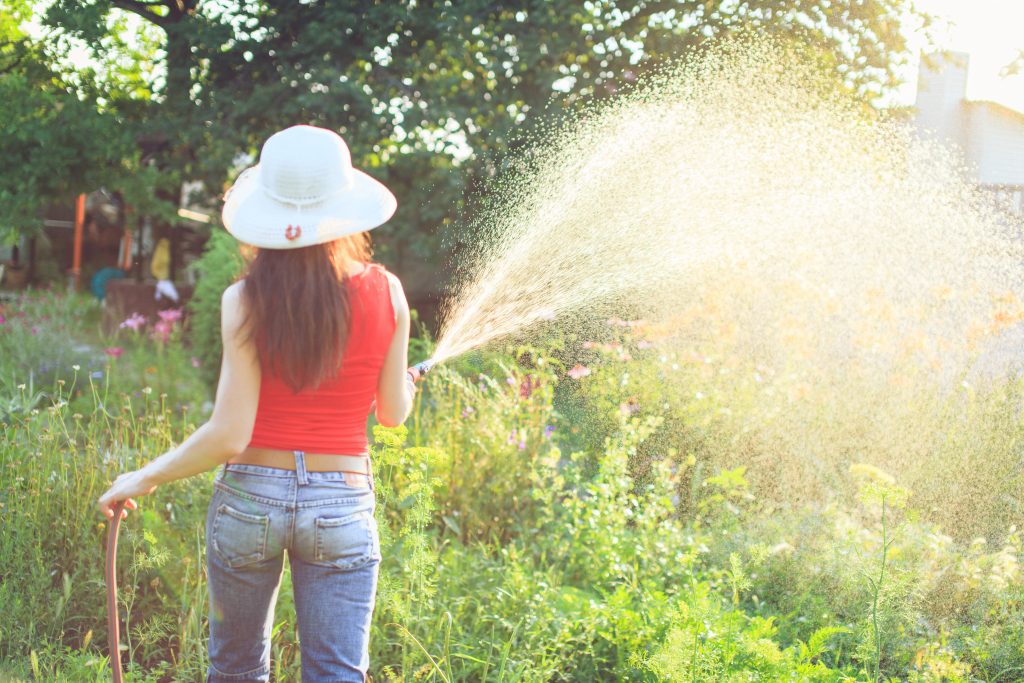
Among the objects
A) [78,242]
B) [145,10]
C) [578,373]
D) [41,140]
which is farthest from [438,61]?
[78,242]

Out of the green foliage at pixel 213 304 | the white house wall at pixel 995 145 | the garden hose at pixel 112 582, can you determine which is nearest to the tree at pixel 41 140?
the green foliage at pixel 213 304

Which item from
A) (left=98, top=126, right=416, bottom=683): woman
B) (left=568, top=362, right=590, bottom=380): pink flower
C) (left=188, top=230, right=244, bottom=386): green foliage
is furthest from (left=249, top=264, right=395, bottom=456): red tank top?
(left=188, top=230, right=244, bottom=386): green foliage

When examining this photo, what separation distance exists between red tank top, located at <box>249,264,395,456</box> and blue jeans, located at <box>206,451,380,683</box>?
0.17 ft

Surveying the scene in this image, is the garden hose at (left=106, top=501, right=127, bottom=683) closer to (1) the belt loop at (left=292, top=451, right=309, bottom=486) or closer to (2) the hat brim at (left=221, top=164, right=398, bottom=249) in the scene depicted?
(1) the belt loop at (left=292, top=451, right=309, bottom=486)

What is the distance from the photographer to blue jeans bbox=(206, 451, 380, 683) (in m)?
1.68

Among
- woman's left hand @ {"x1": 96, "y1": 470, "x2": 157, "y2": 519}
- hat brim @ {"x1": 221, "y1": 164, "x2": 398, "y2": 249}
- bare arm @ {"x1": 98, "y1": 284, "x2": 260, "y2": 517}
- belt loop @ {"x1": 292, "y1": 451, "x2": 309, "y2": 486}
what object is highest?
hat brim @ {"x1": 221, "y1": 164, "x2": 398, "y2": 249}

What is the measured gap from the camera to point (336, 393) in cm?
171

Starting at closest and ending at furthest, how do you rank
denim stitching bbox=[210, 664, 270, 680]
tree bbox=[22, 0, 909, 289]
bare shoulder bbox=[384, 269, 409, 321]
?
bare shoulder bbox=[384, 269, 409, 321] → denim stitching bbox=[210, 664, 270, 680] → tree bbox=[22, 0, 909, 289]

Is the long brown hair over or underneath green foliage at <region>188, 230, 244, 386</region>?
underneath

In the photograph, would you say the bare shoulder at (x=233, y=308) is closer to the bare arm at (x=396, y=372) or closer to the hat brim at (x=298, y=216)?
the hat brim at (x=298, y=216)

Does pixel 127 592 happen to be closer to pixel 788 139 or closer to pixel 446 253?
pixel 446 253

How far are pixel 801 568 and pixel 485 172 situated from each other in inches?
167

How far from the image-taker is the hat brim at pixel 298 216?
5.37 ft

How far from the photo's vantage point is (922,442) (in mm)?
3924
